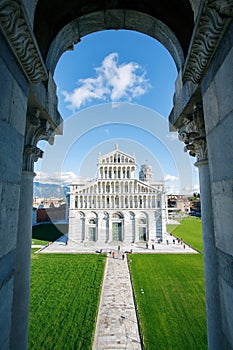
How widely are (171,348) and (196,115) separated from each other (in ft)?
32.4

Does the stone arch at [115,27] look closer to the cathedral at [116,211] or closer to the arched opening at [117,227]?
the cathedral at [116,211]

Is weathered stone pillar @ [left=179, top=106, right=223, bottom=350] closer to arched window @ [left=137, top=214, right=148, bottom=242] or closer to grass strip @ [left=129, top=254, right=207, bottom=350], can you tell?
grass strip @ [left=129, top=254, right=207, bottom=350]

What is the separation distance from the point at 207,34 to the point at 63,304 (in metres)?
14.7

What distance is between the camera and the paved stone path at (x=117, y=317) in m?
8.88

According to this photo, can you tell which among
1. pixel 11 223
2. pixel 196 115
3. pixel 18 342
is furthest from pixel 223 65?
pixel 18 342

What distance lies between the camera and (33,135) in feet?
11.0

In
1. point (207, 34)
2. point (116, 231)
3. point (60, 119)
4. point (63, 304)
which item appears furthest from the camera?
point (116, 231)

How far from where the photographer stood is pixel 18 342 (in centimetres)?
273

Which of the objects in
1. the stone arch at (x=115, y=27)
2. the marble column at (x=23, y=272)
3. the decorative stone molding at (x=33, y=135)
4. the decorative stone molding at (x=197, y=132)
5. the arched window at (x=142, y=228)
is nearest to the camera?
the marble column at (x=23, y=272)

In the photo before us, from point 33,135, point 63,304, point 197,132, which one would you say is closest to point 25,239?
point 33,135

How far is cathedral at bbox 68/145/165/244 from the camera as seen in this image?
35269 mm

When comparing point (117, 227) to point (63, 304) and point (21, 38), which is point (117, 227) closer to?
point (63, 304)

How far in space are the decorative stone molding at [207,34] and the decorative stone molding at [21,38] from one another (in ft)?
5.64

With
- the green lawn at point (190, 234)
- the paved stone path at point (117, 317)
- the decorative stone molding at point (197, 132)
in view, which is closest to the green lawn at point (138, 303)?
the paved stone path at point (117, 317)
